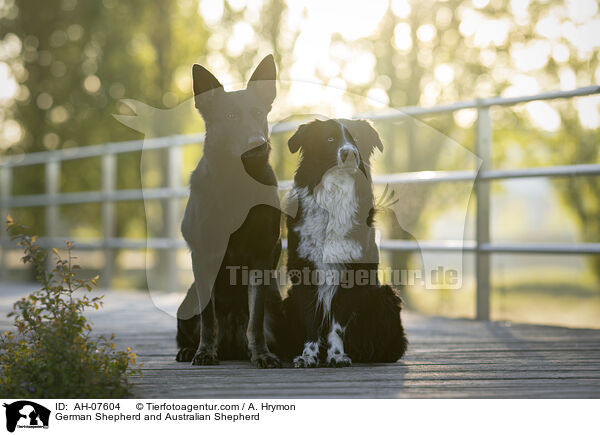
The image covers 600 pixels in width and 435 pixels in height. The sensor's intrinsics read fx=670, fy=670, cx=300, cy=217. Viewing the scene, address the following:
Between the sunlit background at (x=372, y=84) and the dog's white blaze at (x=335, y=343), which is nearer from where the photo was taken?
the dog's white blaze at (x=335, y=343)

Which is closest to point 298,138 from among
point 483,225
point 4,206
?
point 483,225

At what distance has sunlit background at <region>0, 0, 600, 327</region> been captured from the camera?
638 cm

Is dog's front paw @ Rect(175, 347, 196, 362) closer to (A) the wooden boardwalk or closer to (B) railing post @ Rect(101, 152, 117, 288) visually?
(A) the wooden boardwalk

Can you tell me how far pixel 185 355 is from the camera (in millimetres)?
3412

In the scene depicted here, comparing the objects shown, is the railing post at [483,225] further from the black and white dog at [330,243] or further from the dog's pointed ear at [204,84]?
the dog's pointed ear at [204,84]

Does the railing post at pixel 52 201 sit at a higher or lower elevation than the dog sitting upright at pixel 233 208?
higher

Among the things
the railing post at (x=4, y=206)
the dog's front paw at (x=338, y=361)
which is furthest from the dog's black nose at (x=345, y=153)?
the railing post at (x=4, y=206)

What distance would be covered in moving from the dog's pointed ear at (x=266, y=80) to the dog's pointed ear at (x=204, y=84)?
162mm

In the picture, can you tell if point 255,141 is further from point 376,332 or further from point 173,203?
point 173,203

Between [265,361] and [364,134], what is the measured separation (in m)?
1.18

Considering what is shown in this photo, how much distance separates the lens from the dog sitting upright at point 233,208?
3.09m

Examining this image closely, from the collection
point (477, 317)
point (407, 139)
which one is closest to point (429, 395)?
point (477, 317)

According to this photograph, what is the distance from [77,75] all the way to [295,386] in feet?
43.2
